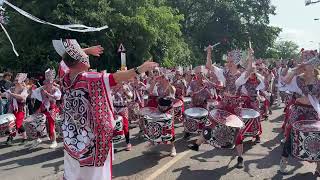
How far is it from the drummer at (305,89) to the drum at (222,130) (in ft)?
2.88

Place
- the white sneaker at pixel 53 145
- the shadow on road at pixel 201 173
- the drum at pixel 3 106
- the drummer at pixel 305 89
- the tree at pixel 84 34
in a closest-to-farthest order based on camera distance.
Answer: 1. the drummer at pixel 305 89
2. the shadow on road at pixel 201 173
3. the white sneaker at pixel 53 145
4. the drum at pixel 3 106
5. the tree at pixel 84 34

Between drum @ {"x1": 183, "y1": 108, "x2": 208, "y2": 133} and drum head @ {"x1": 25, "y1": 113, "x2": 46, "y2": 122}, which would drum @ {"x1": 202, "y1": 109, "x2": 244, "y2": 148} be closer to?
drum @ {"x1": 183, "y1": 108, "x2": 208, "y2": 133}

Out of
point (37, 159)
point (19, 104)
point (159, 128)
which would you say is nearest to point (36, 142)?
point (19, 104)

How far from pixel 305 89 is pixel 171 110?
123 inches

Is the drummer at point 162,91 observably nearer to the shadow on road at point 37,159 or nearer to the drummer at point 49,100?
the drummer at point 49,100

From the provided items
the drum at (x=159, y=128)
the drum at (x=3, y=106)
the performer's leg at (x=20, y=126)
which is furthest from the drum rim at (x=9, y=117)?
the drum at (x=159, y=128)

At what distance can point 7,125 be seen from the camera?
10.5 metres

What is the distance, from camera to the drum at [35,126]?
1038 centimetres

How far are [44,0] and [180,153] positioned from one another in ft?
53.5

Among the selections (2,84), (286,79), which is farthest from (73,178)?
(2,84)

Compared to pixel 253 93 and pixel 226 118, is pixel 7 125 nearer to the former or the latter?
pixel 226 118

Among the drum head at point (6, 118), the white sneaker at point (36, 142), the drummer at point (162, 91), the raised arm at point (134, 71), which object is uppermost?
the raised arm at point (134, 71)

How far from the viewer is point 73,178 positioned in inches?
185

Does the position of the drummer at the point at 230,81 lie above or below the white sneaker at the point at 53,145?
above
